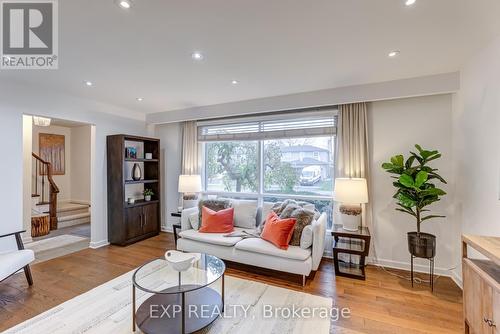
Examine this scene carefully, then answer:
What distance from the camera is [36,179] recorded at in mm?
5652

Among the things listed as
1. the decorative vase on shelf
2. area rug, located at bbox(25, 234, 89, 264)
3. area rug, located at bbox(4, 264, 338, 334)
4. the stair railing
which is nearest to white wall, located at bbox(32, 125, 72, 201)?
the stair railing

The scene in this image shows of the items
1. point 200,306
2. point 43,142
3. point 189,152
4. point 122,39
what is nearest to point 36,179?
point 43,142

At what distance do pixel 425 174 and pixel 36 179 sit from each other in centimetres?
778

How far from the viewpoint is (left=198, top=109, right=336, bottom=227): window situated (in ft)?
12.2

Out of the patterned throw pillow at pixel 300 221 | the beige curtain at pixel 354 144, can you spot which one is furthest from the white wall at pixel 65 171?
the beige curtain at pixel 354 144

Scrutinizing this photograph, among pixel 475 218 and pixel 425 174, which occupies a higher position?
pixel 425 174

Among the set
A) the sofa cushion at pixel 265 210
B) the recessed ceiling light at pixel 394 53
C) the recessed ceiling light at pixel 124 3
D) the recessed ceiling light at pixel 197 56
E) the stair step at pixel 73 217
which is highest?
the recessed ceiling light at pixel 197 56

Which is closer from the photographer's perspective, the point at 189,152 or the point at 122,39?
the point at 122,39

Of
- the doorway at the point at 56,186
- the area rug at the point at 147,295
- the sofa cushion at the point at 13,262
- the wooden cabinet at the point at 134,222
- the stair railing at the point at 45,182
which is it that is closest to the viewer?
the area rug at the point at 147,295

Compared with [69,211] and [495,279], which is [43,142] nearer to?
[69,211]

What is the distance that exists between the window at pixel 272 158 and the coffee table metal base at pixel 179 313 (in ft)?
7.12

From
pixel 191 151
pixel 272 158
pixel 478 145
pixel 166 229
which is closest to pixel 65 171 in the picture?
pixel 166 229

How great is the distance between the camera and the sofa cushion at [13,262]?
225cm

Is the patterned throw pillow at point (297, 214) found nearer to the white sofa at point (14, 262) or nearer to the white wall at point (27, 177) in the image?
the white sofa at point (14, 262)
